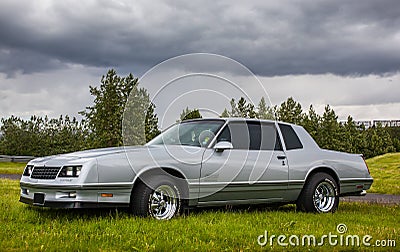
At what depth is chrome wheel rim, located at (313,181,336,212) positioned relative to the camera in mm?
9008

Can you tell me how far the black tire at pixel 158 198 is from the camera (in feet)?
22.8

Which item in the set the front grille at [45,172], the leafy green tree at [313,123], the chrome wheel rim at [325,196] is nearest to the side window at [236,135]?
the chrome wheel rim at [325,196]

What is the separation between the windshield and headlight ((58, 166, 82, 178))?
190cm

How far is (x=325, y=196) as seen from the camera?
29.8ft

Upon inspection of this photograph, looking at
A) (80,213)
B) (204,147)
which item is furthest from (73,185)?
(204,147)

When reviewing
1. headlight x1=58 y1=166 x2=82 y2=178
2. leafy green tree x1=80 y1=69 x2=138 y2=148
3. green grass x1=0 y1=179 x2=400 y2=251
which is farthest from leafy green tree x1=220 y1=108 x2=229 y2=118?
leafy green tree x1=80 y1=69 x2=138 y2=148

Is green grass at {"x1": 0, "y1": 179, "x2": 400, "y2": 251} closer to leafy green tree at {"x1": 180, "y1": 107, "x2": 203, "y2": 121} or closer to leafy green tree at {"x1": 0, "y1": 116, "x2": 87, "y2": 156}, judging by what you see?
leafy green tree at {"x1": 180, "y1": 107, "x2": 203, "y2": 121}

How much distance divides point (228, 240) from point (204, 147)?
6.93 feet

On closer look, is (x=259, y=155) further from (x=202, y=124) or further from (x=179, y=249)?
(x=179, y=249)

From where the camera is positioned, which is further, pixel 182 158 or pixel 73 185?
pixel 182 158

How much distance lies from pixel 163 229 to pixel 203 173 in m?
1.42

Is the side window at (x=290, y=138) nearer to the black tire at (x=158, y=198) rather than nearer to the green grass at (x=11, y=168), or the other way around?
the black tire at (x=158, y=198)

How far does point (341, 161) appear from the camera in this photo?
930 cm

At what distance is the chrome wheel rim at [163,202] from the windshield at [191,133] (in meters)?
0.99
